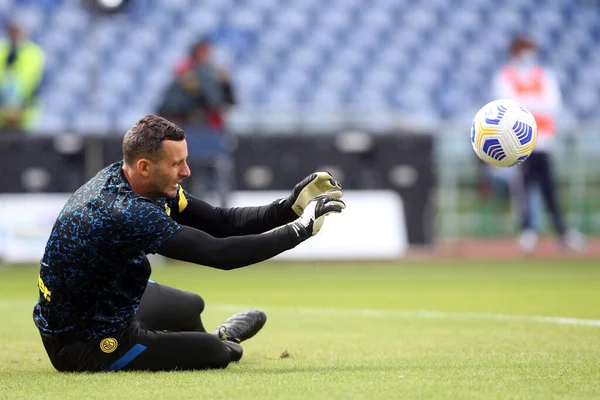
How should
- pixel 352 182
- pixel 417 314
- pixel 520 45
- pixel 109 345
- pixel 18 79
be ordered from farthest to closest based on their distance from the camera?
pixel 18 79 → pixel 352 182 → pixel 520 45 → pixel 417 314 → pixel 109 345

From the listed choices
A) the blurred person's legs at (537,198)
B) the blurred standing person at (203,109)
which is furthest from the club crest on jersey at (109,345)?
the blurred person's legs at (537,198)

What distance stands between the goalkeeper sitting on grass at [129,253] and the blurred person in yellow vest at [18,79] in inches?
441

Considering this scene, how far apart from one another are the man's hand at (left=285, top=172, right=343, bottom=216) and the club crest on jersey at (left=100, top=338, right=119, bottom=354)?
4.13ft

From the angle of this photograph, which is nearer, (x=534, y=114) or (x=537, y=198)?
(x=534, y=114)

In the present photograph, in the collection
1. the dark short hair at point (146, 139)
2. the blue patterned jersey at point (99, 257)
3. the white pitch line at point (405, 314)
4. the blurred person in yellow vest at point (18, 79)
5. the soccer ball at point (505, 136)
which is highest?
the blurred person in yellow vest at point (18, 79)

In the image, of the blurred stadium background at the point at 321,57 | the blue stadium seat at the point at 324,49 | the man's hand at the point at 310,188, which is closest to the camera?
the man's hand at the point at 310,188

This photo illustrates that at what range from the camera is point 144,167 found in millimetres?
4992

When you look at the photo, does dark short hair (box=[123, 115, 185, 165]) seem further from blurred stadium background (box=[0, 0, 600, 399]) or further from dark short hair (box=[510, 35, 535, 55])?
dark short hair (box=[510, 35, 535, 55])

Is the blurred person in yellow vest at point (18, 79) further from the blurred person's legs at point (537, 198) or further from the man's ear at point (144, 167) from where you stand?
the man's ear at point (144, 167)

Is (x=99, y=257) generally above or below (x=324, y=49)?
below

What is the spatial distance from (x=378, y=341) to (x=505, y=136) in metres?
1.55

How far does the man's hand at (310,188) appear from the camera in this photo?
18.3 ft

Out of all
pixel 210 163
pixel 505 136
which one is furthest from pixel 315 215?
pixel 210 163

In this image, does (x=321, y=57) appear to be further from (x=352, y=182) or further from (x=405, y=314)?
(x=405, y=314)
